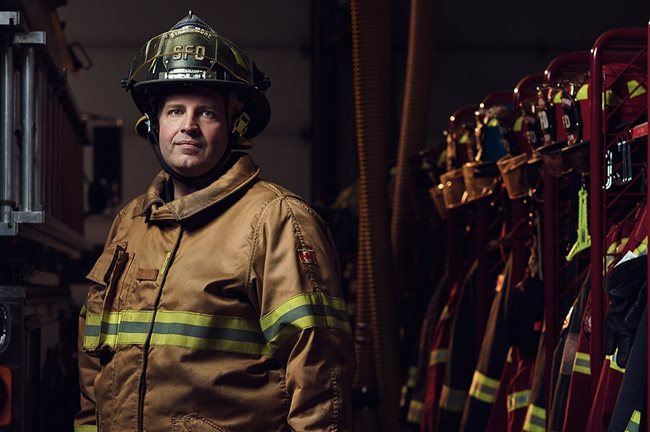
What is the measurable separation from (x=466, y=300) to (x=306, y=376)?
361 centimetres

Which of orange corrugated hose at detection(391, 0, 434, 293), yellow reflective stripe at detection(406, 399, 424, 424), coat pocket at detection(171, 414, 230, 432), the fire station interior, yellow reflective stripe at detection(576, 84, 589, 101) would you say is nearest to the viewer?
coat pocket at detection(171, 414, 230, 432)

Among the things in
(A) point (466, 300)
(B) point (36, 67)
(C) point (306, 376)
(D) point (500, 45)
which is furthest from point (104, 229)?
(C) point (306, 376)

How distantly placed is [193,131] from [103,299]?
1.97 ft

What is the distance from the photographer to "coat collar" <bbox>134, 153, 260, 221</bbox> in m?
3.52

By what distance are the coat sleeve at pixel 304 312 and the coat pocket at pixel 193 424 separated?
22 cm

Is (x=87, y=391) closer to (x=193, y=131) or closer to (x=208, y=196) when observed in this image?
(x=208, y=196)

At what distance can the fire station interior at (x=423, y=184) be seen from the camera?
4.46m

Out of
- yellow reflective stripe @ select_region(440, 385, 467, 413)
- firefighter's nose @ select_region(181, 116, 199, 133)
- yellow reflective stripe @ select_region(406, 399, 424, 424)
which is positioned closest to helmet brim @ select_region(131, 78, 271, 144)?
firefighter's nose @ select_region(181, 116, 199, 133)

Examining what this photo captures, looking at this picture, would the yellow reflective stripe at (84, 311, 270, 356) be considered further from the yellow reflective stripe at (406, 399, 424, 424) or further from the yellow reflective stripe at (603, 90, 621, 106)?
the yellow reflective stripe at (406, 399, 424, 424)

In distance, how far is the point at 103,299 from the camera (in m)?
3.73

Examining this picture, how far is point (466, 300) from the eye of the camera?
6730mm

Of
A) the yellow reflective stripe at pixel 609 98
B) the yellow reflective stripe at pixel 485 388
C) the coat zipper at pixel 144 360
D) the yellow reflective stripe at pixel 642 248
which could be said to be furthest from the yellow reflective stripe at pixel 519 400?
the coat zipper at pixel 144 360

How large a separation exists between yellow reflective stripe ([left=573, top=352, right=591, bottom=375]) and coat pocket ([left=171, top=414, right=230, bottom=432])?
171cm

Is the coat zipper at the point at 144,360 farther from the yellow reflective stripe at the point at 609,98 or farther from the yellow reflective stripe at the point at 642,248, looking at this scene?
the yellow reflective stripe at the point at 609,98
